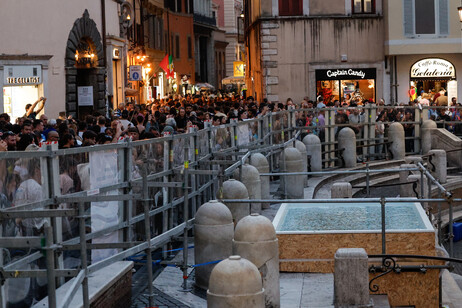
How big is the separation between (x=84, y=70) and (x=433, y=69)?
51.0 ft

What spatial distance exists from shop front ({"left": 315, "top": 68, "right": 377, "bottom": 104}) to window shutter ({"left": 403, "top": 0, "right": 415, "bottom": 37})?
199 centimetres

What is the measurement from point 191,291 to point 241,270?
3.43 metres

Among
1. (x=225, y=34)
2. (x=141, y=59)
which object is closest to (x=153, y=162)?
(x=141, y=59)

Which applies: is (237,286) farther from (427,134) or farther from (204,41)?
(204,41)

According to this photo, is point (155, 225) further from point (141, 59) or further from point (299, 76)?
point (141, 59)

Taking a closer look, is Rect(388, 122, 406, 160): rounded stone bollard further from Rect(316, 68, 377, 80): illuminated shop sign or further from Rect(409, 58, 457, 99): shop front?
Rect(409, 58, 457, 99): shop front

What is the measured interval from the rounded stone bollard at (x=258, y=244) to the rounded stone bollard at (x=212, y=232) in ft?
3.32

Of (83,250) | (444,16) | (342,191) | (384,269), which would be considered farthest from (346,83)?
(83,250)

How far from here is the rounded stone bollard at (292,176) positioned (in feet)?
73.0

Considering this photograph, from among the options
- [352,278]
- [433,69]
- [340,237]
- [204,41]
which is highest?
[204,41]

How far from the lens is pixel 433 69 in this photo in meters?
43.2

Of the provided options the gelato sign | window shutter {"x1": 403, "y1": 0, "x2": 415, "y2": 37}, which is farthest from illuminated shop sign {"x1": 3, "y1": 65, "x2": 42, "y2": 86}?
the gelato sign

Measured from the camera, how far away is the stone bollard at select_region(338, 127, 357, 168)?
2895 cm

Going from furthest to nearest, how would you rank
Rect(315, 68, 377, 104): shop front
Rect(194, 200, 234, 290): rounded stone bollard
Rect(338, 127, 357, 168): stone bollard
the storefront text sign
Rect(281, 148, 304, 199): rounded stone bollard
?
Rect(315, 68, 377, 104): shop front → the storefront text sign → Rect(338, 127, 357, 168): stone bollard → Rect(281, 148, 304, 199): rounded stone bollard → Rect(194, 200, 234, 290): rounded stone bollard
